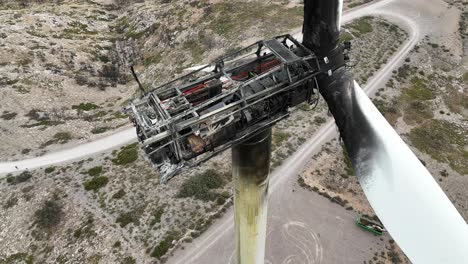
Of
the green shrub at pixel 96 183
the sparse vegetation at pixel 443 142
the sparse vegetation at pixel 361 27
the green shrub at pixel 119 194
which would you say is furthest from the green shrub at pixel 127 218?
the sparse vegetation at pixel 361 27

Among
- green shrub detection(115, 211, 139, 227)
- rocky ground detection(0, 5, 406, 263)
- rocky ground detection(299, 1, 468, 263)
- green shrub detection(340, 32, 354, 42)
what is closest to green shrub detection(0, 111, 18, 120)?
rocky ground detection(0, 5, 406, 263)

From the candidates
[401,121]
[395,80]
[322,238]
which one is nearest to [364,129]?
[322,238]

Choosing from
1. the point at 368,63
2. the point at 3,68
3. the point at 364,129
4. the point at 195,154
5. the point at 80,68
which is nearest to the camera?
the point at 364,129

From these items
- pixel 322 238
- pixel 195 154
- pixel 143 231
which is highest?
pixel 195 154

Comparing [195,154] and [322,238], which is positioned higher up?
[195,154]

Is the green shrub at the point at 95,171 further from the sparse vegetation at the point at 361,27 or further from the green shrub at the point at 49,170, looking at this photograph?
the sparse vegetation at the point at 361,27

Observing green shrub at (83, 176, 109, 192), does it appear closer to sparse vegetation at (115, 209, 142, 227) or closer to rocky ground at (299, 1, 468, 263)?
sparse vegetation at (115, 209, 142, 227)

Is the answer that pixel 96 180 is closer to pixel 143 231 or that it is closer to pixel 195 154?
pixel 143 231
